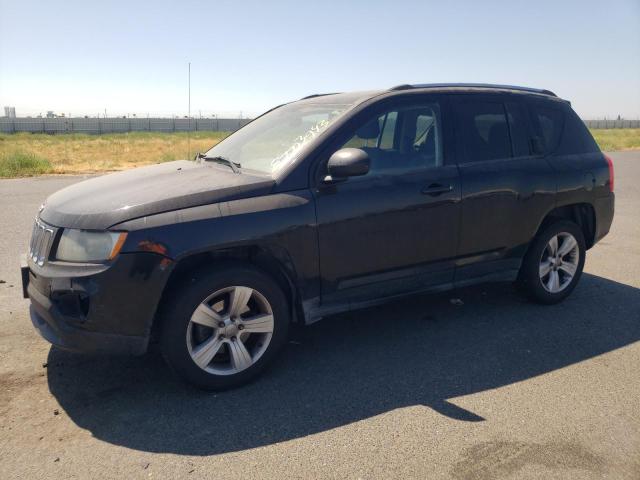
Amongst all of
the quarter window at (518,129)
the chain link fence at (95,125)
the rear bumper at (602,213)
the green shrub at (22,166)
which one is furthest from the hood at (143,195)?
the chain link fence at (95,125)

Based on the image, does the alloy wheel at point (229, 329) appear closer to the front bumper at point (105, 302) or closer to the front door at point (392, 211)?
the front bumper at point (105, 302)

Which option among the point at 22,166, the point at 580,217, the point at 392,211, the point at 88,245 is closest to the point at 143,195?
the point at 88,245

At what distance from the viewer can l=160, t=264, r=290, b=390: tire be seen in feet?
10.7

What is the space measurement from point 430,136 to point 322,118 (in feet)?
2.89

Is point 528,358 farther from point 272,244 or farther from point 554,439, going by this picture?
point 272,244

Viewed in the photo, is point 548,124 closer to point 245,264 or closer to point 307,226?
point 307,226

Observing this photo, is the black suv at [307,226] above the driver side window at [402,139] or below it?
below

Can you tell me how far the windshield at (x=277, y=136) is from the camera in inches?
152

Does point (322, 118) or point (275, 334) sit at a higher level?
point (322, 118)

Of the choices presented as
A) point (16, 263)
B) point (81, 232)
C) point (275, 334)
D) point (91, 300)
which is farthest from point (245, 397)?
point (16, 263)

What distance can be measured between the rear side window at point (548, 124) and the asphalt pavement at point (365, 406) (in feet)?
5.12

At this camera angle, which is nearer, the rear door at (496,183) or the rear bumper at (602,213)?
the rear door at (496,183)

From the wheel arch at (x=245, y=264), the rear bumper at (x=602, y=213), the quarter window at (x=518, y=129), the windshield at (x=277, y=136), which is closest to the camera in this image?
the wheel arch at (x=245, y=264)

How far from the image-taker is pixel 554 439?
2969 millimetres
